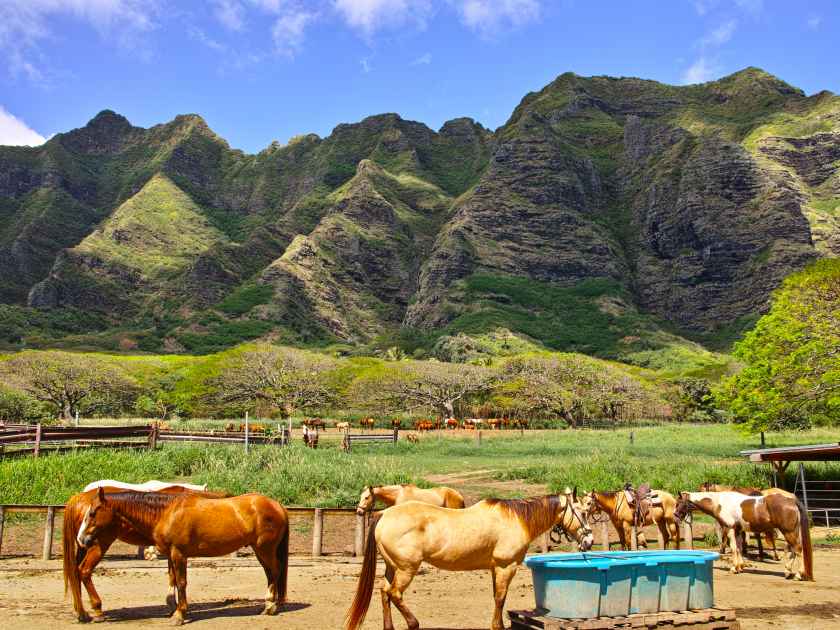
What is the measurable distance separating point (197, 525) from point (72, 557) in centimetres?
187

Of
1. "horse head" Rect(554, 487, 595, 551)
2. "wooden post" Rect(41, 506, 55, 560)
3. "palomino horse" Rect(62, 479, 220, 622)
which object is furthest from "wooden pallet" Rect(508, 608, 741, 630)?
"wooden post" Rect(41, 506, 55, 560)

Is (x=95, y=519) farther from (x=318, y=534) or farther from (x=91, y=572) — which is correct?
(x=318, y=534)

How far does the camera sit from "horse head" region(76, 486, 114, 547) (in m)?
10.0

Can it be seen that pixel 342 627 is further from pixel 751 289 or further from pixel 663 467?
pixel 751 289

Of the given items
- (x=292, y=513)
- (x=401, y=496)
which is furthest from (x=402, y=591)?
(x=292, y=513)

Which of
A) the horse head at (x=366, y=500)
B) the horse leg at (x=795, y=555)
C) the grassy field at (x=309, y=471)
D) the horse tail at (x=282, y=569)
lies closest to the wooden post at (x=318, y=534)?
the horse head at (x=366, y=500)

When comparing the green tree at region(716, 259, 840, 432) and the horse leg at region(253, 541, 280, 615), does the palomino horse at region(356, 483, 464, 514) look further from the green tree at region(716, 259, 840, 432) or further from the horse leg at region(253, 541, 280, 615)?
the green tree at region(716, 259, 840, 432)

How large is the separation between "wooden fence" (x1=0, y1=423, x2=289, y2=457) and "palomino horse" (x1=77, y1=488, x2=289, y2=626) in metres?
16.2

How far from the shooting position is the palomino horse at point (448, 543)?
873 cm

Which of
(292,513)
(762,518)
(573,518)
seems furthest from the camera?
(292,513)

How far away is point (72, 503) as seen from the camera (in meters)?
10.8

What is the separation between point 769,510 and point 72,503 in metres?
12.7

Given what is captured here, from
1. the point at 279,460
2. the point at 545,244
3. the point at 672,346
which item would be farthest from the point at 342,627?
the point at 545,244

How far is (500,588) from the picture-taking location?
889 centimetres
